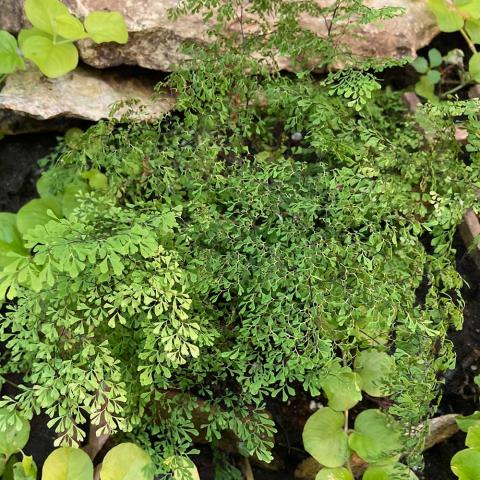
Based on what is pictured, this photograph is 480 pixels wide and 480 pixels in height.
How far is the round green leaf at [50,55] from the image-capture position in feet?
7.82

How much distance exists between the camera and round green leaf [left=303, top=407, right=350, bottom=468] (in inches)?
74.3

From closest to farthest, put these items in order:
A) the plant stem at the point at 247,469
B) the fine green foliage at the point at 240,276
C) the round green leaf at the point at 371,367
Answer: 1. the fine green foliage at the point at 240,276
2. the round green leaf at the point at 371,367
3. the plant stem at the point at 247,469

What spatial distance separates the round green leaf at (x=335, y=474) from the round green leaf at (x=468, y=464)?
321 mm

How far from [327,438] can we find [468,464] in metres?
0.42

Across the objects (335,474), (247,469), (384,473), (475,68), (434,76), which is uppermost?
(475,68)

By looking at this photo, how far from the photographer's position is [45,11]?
2.39 metres

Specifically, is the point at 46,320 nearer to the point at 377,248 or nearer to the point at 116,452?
the point at 116,452

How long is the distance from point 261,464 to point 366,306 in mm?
854

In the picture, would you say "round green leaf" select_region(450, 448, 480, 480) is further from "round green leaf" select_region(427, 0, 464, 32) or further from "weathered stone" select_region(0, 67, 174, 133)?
"round green leaf" select_region(427, 0, 464, 32)

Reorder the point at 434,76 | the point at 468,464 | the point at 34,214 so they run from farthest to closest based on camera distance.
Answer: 1. the point at 434,76
2. the point at 34,214
3. the point at 468,464

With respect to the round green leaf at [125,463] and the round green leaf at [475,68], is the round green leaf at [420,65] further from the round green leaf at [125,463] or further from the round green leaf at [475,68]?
the round green leaf at [125,463]

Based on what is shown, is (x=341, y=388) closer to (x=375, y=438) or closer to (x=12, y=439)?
(x=375, y=438)

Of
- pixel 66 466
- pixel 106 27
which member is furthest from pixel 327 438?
pixel 106 27

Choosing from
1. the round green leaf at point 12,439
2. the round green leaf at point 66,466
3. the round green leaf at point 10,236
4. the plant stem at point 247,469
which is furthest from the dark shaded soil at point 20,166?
the plant stem at point 247,469
